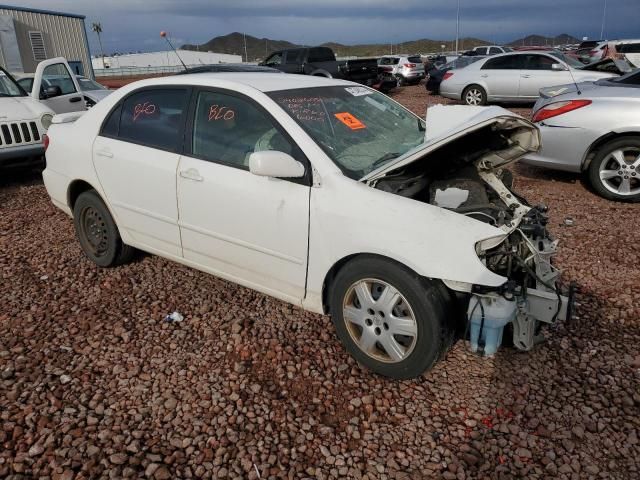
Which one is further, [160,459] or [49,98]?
[49,98]

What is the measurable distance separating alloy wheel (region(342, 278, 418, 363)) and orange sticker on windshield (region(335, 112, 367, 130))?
1181 mm

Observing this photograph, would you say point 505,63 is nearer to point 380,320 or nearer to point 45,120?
point 45,120

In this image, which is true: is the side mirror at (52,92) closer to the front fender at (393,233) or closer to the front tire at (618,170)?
the front fender at (393,233)

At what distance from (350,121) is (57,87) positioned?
22.2ft

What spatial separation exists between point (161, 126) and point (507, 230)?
2.55m

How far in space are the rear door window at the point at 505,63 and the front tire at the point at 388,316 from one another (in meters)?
13.4

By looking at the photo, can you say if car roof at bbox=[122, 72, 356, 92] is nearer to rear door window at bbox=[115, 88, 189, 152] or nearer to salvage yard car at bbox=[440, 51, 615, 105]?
rear door window at bbox=[115, 88, 189, 152]

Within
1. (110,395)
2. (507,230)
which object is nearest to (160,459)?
(110,395)

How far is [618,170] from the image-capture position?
5.69 metres

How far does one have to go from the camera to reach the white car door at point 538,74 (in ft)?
43.5

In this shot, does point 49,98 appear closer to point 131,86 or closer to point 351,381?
point 131,86

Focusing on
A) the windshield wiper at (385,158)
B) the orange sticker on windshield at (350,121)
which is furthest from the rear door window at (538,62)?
the windshield wiper at (385,158)

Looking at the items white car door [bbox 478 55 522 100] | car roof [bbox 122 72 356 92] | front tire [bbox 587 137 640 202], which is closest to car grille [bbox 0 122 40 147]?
car roof [bbox 122 72 356 92]

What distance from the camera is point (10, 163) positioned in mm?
6977
